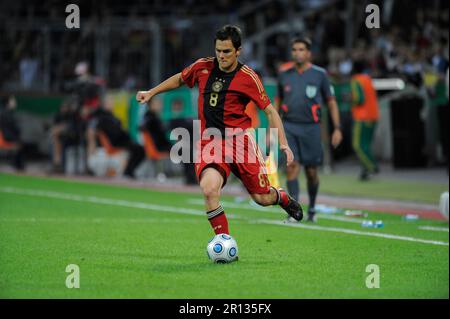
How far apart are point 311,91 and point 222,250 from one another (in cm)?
482

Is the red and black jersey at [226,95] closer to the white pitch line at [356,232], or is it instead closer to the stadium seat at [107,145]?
the white pitch line at [356,232]

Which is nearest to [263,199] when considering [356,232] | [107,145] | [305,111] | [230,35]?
[230,35]

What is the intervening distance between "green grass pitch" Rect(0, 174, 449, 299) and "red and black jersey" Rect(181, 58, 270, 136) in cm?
136

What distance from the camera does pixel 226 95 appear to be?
1077 cm

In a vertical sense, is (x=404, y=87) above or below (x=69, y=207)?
above

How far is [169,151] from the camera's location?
979 inches

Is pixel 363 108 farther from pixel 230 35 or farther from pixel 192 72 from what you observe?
pixel 230 35

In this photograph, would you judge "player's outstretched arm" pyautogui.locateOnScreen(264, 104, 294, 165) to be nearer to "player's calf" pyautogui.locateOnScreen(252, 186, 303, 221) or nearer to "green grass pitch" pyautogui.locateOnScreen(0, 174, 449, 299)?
"player's calf" pyautogui.locateOnScreen(252, 186, 303, 221)

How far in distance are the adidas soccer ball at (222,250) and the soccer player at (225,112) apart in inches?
5.6

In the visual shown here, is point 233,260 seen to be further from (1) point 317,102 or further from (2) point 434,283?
(1) point 317,102

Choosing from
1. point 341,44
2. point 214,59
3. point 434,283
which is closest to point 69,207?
point 214,59

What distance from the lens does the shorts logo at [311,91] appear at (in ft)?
48.7

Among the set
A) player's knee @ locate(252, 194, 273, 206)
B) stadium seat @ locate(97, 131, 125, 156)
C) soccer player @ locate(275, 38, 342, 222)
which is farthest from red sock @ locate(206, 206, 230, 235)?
stadium seat @ locate(97, 131, 125, 156)
